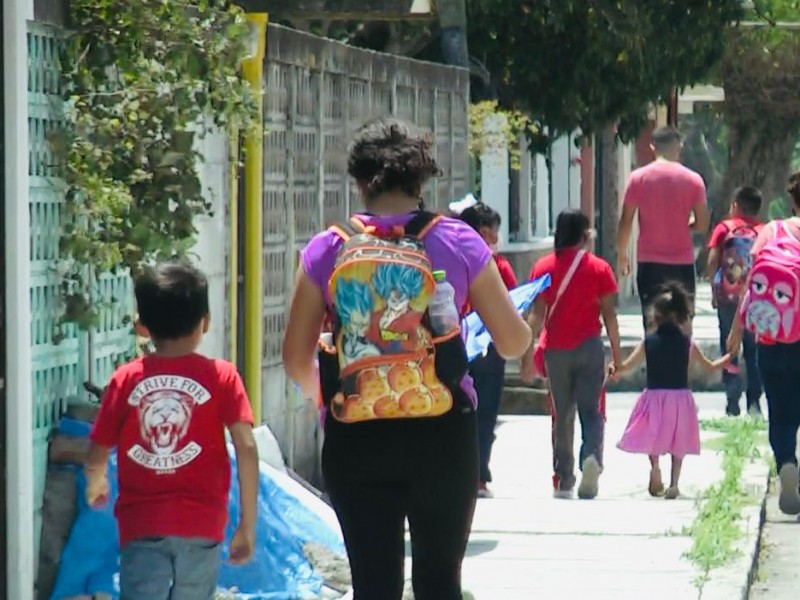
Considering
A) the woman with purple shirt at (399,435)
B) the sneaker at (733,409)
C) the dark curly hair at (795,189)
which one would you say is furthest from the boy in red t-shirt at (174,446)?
the sneaker at (733,409)

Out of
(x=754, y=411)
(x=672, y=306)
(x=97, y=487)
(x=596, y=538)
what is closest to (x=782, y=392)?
(x=672, y=306)

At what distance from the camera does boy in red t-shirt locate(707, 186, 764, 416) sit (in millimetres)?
13773

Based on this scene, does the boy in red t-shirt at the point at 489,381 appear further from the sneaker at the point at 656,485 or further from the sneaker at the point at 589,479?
the sneaker at the point at 656,485

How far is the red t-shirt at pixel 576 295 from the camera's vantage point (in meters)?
10.5

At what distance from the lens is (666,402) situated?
35.8 feet

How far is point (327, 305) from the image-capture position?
5.44 metres

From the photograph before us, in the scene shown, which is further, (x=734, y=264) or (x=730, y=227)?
(x=730, y=227)

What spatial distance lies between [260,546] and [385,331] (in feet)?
7.54

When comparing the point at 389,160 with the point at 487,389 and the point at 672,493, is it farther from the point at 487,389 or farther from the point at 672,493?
the point at 672,493

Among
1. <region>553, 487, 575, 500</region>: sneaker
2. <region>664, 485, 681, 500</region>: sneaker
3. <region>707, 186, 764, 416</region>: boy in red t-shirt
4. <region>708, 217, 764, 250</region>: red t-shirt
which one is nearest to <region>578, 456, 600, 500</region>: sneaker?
<region>553, 487, 575, 500</region>: sneaker

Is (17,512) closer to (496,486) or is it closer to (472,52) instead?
(496,486)

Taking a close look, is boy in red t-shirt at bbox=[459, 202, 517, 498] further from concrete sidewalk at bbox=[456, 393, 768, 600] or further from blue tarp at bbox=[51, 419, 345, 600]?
blue tarp at bbox=[51, 419, 345, 600]

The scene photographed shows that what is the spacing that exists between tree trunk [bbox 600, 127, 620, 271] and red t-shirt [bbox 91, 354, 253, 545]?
2354 cm

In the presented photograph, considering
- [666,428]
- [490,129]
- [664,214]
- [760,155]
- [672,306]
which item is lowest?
[666,428]
